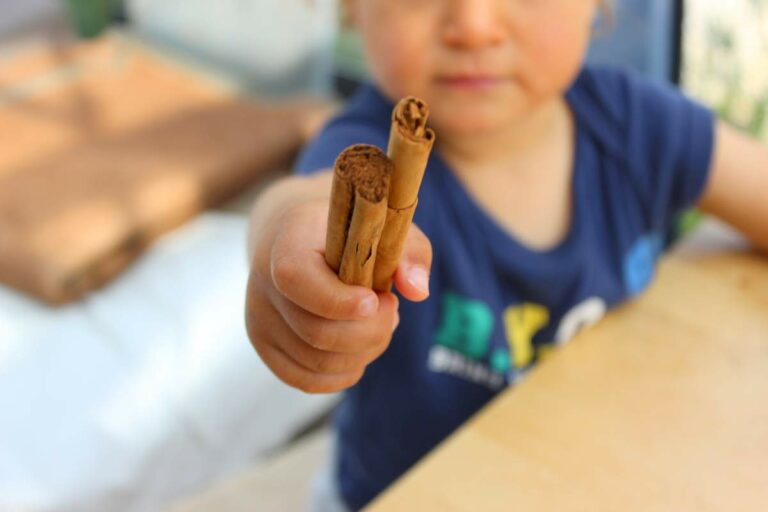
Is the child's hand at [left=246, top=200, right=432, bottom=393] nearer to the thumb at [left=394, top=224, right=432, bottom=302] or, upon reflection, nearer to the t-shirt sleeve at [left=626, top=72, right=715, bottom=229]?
the thumb at [left=394, top=224, right=432, bottom=302]

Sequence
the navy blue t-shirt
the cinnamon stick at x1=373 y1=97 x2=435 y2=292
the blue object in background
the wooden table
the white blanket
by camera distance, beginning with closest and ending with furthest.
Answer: the cinnamon stick at x1=373 y1=97 x2=435 y2=292 → the wooden table → the navy blue t-shirt → the white blanket → the blue object in background

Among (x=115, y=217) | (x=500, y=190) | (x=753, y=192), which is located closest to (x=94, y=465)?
(x=115, y=217)

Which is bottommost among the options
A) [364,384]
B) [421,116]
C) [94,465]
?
[94,465]

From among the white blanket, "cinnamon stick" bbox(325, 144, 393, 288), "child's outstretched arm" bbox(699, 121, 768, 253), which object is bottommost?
the white blanket


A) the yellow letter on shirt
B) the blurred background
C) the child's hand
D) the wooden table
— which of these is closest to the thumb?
the child's hand

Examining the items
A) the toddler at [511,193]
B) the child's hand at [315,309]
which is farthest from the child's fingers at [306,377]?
the toddler at [511,193]

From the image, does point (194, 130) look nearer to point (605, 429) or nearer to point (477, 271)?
point (477, 271)

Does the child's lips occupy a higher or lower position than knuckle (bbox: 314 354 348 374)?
lower
